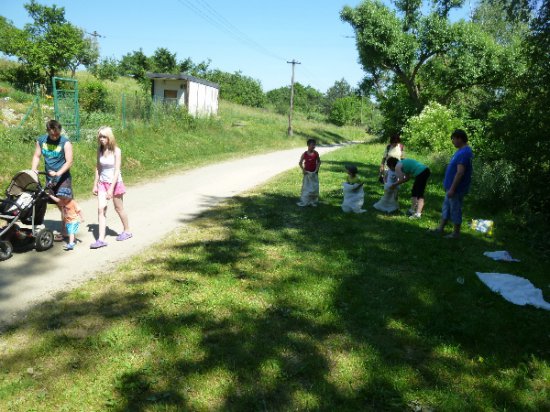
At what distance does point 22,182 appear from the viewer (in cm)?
635

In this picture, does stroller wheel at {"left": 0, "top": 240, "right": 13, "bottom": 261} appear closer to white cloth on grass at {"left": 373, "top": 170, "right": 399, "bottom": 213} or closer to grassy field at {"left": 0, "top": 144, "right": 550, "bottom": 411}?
grassy field at {"left": 0, "top": 144, "right": 550, "bottom": 411}

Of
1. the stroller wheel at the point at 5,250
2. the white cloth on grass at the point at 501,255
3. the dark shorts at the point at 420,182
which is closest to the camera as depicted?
the stroller wheel at the point at 5,250

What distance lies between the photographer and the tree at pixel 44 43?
3080 centimetres

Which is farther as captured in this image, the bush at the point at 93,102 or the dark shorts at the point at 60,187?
the bush at the point at 93,102

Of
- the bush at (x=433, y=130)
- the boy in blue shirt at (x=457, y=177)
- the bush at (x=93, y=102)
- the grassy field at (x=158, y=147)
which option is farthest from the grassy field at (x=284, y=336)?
the bush at (x=433, y=130)

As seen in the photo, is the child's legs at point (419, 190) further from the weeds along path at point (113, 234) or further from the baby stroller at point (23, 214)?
the baby stroller at point (23, 214)

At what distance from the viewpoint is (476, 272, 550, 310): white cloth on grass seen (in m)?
5.37

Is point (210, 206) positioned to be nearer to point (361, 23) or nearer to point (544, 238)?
point (544, 238)

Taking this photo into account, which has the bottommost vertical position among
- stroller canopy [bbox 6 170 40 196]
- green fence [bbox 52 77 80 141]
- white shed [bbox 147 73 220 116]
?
stroller canopy [bbox 6 170 40 196]

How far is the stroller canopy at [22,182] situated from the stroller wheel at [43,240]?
654 millimetres

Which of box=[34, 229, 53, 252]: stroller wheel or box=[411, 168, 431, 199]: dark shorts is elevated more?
box=[411, 168, 431, 199]: dark shorts

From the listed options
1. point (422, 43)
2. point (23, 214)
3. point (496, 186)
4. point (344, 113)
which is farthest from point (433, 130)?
point (344, 113)

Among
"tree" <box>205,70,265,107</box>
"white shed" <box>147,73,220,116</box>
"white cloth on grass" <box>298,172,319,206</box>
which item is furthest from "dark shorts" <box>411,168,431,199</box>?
"tree" <box>205,70,265,107</box>

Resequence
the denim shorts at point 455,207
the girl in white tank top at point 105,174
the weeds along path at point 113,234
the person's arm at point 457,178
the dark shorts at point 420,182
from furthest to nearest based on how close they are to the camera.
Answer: the dark shorts at point 420,182 → the denim shorts at point 455,207 → the person's arm at point 457,178 → the girl in white tank top at point 105,174 → the weeds along path at point 113,234
